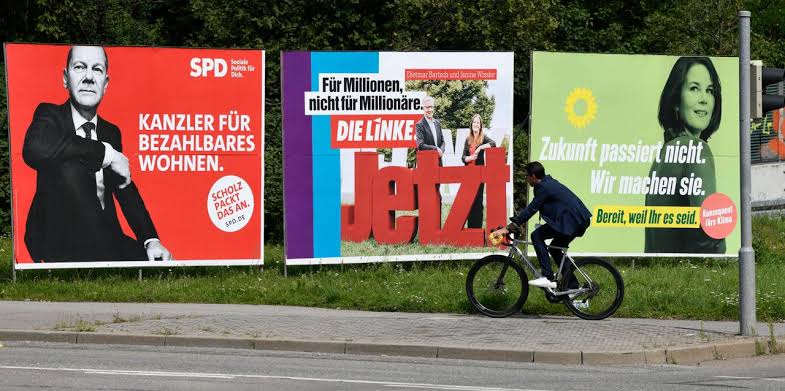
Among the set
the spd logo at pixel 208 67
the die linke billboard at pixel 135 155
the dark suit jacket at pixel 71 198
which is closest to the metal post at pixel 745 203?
the die linke billboard at pixel 135 155

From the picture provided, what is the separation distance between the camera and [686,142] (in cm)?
1934

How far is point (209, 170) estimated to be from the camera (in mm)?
18094

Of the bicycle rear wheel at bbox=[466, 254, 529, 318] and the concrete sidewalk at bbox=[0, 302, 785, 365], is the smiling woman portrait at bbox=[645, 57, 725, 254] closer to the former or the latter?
the concrete sidewalk at bbox=[0, 302, 785, 365]

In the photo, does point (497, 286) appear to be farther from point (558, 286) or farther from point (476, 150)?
point (476, 150)

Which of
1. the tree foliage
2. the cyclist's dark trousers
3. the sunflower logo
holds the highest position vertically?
the tree foliage

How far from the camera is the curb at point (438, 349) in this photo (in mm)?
11852

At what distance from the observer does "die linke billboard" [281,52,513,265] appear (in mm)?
18156

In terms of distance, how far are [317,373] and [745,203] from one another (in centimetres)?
509

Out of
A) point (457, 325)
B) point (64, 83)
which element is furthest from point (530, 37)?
point (457, 325)

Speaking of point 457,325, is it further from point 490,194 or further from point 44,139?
point 44,139

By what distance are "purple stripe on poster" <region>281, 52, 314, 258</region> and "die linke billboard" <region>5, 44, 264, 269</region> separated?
44 centimetres

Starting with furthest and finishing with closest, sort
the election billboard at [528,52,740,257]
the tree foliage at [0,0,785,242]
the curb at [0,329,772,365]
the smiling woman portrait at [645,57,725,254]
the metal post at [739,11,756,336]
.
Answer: the tree foliage at [0,0,785,242], the smiling woman portrait at [645,57,725,254], the election billboard at [528,52,740,257], the metal post at [739,11,756,336], the curb at [0,329,772,365]

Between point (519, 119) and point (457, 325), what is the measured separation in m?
24.0

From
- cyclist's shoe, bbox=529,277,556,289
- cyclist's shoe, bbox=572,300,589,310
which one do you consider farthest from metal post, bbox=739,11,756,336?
cyclist's shoe, bbox=529,277,556,289
